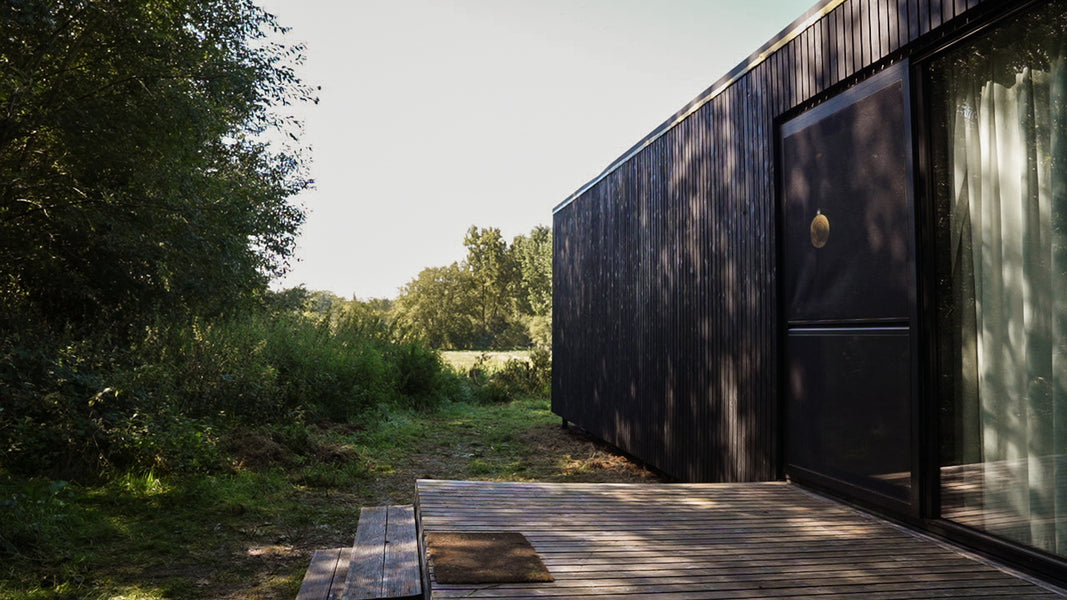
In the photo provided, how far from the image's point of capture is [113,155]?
17.3ft

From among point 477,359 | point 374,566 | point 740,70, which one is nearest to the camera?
point 374,566

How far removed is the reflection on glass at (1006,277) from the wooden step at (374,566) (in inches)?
86.9

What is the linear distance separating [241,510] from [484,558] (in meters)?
3.04

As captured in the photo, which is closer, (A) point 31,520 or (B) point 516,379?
(A) point 31,520

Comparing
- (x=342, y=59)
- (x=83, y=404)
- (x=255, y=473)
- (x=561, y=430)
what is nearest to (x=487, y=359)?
(x=561, y=430)

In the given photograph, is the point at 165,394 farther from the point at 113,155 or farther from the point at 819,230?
the point at 819,230

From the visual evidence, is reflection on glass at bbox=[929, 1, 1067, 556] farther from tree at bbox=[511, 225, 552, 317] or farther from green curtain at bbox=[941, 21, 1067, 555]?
tree at bbox=[511, 225, 552, 317]

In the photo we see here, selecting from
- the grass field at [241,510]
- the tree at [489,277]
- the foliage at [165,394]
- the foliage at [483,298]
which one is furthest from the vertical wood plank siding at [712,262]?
the tree at [489,277]

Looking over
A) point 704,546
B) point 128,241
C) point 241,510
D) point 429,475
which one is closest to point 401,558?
point 704,546

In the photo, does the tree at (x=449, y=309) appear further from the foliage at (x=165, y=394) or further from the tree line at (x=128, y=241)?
the tree line at (x=128, y=241)

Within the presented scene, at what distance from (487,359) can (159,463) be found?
10.3 m

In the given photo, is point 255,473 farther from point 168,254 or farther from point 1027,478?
point 1027,478

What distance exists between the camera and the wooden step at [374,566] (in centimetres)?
241

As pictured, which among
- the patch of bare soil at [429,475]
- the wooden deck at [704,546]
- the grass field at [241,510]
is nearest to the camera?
the wooden deck at [704,546]
